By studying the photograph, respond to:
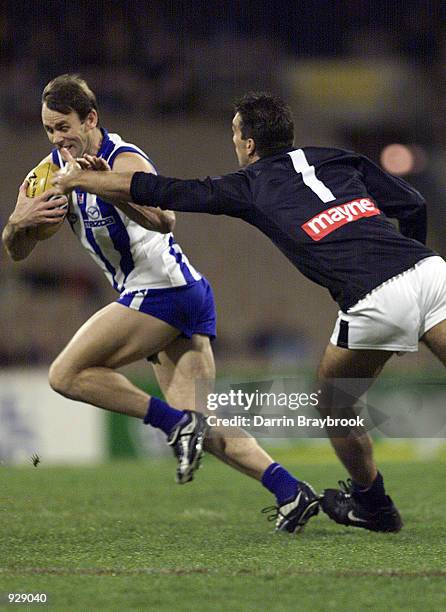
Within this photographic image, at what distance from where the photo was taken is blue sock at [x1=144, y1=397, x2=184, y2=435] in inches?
207

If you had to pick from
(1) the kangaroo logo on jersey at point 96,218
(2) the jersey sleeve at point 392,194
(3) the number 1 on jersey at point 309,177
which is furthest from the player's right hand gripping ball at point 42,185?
(2) the jersey sleeve at point 392,194

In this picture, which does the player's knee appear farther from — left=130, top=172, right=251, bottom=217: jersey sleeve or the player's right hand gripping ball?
left=130, top=172, right=251, bottom=217: jersey sleeve

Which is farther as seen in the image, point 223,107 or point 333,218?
point 223,107

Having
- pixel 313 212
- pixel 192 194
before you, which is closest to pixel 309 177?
pixel 313 212

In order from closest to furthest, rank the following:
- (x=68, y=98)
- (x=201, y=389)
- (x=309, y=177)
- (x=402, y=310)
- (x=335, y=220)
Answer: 1. (x=402, y=310)
2. (x=335, y=220)
3. (x=309, y=177)
4. (x=68, y=98)
5. (x=201, y=389)

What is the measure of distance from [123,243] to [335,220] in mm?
1180

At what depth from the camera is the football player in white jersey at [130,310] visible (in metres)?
5.29

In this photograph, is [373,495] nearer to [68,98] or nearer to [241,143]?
[241,143]

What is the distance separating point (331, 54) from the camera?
1745cm

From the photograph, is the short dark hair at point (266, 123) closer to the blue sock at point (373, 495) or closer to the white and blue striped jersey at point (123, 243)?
the white and blue striped jersey at point (123, 243)

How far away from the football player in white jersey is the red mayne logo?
761mm

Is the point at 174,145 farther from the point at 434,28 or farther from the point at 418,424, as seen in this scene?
the point at 418,424

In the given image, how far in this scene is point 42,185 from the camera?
527 centimetres

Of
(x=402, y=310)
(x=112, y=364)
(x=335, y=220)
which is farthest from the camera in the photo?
(x=112, y=364)
